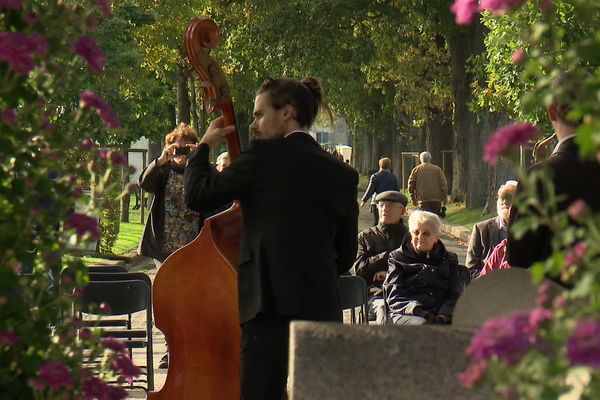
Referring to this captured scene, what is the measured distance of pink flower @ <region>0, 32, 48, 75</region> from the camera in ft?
13.1

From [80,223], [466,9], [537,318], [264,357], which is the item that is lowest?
[264,357]

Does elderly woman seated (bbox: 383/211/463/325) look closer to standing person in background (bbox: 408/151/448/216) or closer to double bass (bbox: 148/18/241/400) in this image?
double bass (bbox: 148/18/241/400)

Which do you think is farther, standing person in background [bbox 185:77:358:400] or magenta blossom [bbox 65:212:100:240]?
standing person in background [bbox 185:77:358:400]

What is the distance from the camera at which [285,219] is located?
6023 mm

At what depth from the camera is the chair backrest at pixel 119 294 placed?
977 cm

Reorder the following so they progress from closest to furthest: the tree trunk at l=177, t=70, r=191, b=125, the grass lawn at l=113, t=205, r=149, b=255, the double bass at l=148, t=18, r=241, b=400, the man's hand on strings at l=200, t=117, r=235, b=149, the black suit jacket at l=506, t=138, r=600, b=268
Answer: the black suit jacket at l=506, t=138, r=600, b=268 → the man's hand on strings at l=200, t=117, r=235, b=149 → the double bass at l=148, t=18, r=241, b=400 → the grass lawn at l=113, t=205, r=149, b=255 → the tree trunk at l=177, t=70, r=191, b=125

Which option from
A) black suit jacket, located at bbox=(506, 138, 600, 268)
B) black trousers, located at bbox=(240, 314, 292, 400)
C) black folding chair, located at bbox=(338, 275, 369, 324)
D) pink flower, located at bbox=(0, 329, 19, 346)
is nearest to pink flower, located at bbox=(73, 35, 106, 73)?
pink flower, located at bbox=(0, 329, 19, 346)

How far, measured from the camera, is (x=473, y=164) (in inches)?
1506

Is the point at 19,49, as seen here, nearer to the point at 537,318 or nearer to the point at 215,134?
the point at 537,318

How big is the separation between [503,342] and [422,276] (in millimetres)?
7610

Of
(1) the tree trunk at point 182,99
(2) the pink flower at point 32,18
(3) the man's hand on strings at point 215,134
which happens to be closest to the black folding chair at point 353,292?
(3) the man's hand on strings at point 215,134

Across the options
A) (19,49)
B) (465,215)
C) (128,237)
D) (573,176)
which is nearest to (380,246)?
(573,176)

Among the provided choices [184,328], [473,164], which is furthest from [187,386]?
[473,164]

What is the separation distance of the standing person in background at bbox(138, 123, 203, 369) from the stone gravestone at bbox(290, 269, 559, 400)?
7.66 metres
